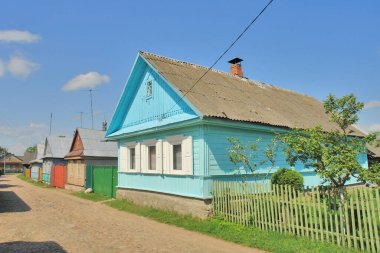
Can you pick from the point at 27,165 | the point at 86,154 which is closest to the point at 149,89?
the point at 86,154

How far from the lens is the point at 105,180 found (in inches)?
758

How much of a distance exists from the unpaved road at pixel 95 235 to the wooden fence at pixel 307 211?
1288 mm

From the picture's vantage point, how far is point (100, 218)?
11.9m

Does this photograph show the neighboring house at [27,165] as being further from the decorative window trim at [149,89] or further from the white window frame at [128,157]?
the decorative window trim at [149,89]

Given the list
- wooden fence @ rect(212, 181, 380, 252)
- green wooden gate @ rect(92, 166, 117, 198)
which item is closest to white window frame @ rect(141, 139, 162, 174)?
wooden fence @ rect(212, 181, 380, 252)

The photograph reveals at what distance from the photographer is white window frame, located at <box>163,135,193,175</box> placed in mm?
11258

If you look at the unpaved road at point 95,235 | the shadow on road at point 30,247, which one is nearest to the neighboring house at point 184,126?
the unpaved road at point 95,235

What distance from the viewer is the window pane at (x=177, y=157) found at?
12.2 metres

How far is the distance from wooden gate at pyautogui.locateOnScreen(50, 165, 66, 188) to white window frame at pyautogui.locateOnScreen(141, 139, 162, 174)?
16293 millimetres

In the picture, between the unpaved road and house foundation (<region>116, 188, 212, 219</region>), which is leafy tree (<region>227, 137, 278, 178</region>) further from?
the unpaved road

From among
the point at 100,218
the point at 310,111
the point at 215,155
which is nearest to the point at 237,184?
the point at 215,155

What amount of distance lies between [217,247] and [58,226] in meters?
5.68

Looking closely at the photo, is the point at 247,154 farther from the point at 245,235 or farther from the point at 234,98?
the point at 245,235

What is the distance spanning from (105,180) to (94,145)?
8480 mm
